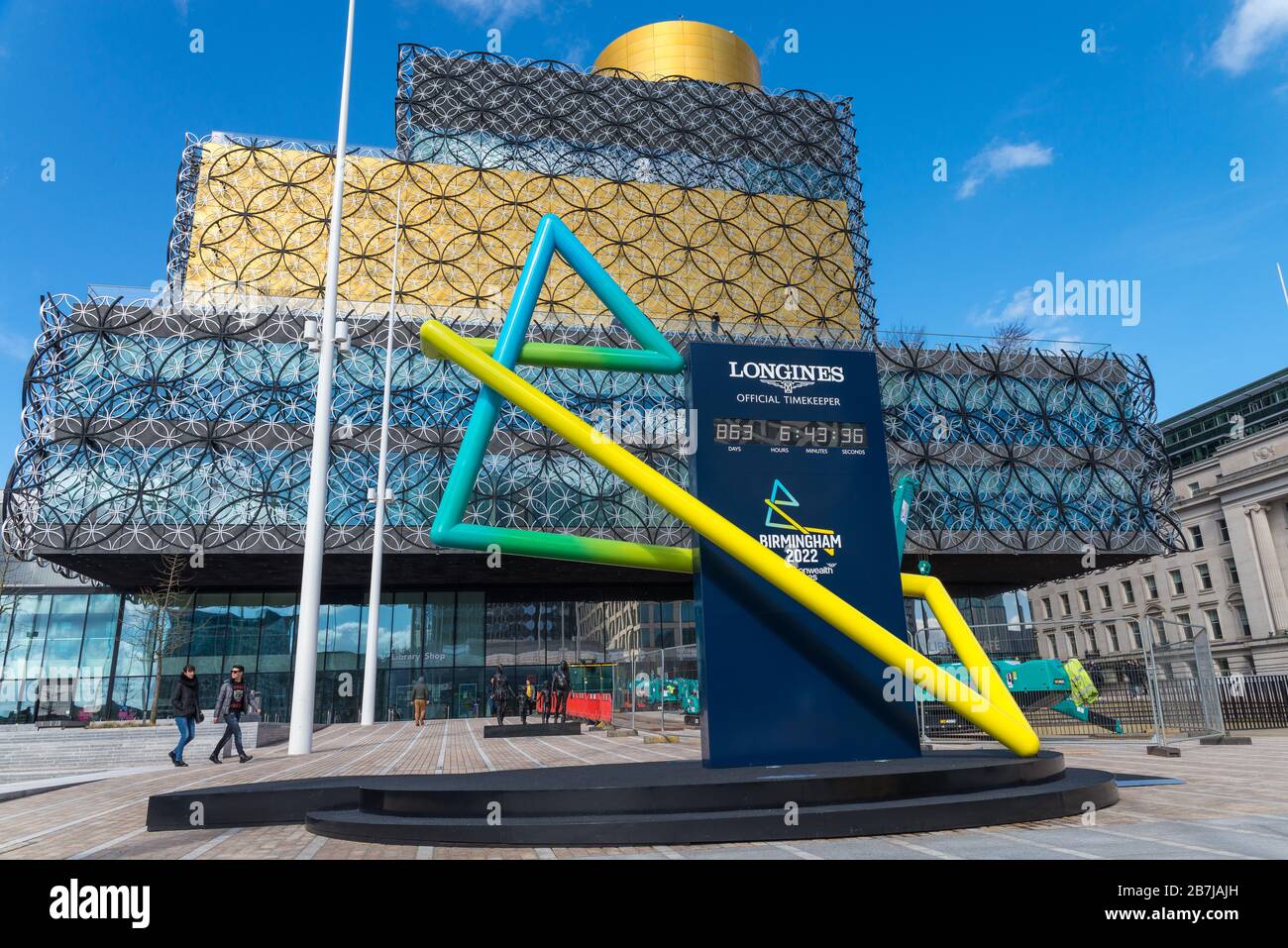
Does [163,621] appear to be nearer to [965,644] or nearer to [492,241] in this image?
[492,241]

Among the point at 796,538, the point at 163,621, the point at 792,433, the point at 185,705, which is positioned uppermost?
the point at 163,621

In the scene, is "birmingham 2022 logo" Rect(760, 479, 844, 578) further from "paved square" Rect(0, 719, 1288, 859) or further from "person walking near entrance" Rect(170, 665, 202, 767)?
"person walking near entrance" Rect(170, 665, 202, 767)

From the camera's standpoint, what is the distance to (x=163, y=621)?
39688 mm

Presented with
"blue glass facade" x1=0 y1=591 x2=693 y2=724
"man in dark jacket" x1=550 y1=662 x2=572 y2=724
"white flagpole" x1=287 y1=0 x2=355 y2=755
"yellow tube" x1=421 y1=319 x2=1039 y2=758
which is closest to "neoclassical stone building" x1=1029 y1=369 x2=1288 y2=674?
"blue glass facade" x1=0 y1=591 x2=693 y2=724

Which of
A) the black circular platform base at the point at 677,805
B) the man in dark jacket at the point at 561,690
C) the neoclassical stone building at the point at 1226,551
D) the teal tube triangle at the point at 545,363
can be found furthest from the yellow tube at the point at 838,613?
the neoclassical stone building at the point at 1226,551

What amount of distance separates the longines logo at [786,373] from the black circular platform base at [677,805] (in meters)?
4.80

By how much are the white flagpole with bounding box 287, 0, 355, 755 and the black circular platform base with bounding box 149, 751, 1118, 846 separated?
11.1 metres

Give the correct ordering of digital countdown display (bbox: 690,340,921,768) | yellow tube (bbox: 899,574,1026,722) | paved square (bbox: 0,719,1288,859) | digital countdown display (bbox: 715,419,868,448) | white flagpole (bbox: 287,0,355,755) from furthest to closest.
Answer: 1. white flagpole (bbox: 287,0,355,755)
2. digital countdown display (bbox: 715,419,868,448)
3. yellow tube (bbox: 899,574,1026,722)
4. digital countdown display (bbox: 690,340,921,768)
5. paved square (bbox: 0,719,1288,859)

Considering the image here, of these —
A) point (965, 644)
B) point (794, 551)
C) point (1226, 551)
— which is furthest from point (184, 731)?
point (1226, 551)

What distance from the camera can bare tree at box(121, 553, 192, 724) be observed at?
39.7 metres

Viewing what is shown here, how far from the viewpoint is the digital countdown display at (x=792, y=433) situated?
10.3m

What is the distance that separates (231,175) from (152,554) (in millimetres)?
23678

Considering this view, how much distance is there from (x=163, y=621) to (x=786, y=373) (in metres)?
39.6
